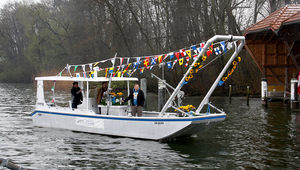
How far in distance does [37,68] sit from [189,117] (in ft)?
166

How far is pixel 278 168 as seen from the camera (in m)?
8.24

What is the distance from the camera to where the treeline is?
2855 cm

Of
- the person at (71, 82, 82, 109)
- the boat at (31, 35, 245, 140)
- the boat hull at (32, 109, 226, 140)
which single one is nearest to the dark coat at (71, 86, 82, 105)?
the person at (71, 82, 82, 109)

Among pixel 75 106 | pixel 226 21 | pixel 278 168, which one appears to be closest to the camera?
pixel 278 168

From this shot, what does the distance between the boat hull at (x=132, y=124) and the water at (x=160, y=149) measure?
0.91 ft

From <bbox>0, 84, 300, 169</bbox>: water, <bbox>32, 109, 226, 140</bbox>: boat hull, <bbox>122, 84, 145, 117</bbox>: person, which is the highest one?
<bbox>122, 84, 145, 117</bbox>: person

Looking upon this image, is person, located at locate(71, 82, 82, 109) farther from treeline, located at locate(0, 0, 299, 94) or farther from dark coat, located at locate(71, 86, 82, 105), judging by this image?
treeline, located at locate(0, 0, 299, 94)

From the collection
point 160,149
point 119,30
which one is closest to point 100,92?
point 160,149

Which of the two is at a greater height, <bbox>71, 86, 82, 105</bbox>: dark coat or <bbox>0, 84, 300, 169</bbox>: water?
<bbox>71, 86, 82, 105</bbox>: dark coat

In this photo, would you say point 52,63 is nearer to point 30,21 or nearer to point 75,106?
point 30,21

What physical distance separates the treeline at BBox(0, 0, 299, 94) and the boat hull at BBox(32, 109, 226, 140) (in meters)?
17.6

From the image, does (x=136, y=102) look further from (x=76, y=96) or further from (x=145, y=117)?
(x=76, y=96)

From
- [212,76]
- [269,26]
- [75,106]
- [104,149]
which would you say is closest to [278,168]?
[104,149]

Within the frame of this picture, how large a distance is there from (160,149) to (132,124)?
1.54 m
